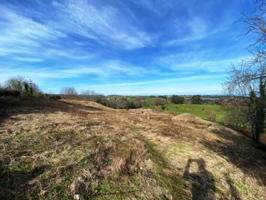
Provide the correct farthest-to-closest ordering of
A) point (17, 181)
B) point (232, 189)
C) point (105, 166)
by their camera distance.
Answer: point (232, 189), point (105, 166), point (17, 181)

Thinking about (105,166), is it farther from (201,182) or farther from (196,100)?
(196,100)

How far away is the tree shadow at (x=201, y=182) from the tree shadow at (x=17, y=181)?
93.0 inches

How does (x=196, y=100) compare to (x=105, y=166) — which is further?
(x=196, y=100)

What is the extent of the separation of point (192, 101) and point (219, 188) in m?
44.1

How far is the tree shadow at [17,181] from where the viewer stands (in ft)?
8.46

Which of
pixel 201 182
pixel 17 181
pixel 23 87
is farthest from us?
pixel 23 87

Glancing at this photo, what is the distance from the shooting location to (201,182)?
3.88m

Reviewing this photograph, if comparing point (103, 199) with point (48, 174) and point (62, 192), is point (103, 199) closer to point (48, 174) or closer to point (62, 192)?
point (62, 192)

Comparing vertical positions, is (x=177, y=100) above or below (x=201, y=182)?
above

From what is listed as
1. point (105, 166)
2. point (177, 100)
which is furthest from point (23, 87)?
point (177, 100)

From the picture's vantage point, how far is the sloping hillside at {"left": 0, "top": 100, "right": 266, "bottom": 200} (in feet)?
9.54

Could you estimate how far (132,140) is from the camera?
4895 millimetres

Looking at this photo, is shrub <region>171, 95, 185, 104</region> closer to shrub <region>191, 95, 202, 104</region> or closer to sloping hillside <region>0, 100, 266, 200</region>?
shrub <region>191, 95, 202, 104</region>

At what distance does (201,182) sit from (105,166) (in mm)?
1741
